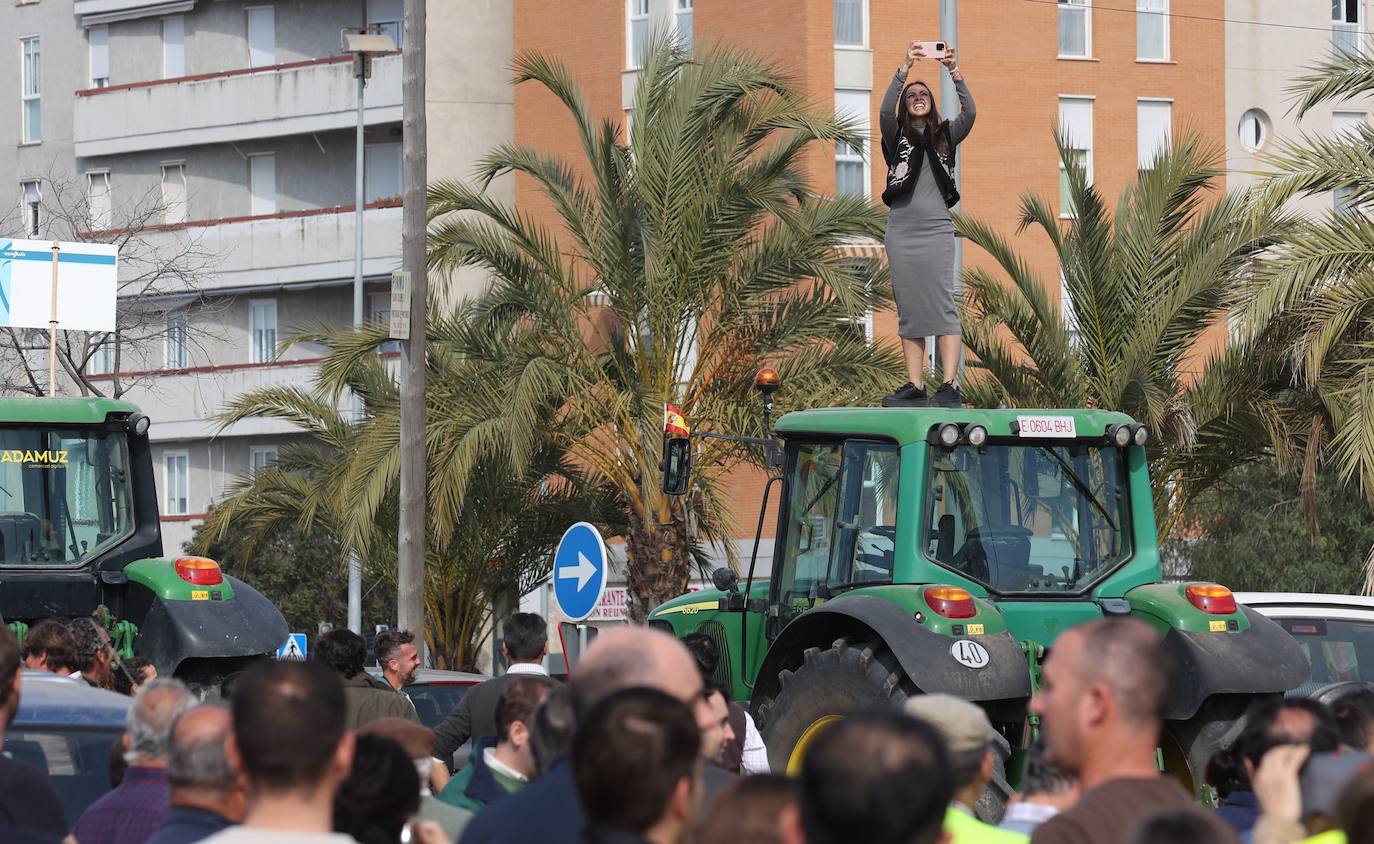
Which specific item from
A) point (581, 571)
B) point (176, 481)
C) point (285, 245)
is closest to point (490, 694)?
point (581, 571)

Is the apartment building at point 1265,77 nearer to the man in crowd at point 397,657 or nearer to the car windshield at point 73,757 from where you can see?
the man in crowd at point 397,657

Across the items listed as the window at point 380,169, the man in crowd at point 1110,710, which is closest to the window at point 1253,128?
the window at point 380,169

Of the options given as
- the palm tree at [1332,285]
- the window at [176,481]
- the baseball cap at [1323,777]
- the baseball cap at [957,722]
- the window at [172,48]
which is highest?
the window at [172,48]

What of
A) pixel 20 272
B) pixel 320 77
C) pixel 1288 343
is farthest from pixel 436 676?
pixel 320 77

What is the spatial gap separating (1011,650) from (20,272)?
29.1 ft

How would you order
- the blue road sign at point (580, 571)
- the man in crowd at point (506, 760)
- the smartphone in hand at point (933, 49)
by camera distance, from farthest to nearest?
the blue road sign at point (580, 571), the smartphone in hand at point (933, 49), the man in crowd at point (506, 760)

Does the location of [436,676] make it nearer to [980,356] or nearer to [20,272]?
[20,272]

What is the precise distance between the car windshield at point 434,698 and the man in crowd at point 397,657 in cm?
323

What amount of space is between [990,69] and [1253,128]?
6.12 m

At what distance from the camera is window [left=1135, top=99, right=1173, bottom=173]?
3975 centimetres

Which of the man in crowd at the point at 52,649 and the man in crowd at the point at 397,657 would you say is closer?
the man in crowd at the point at 52,649

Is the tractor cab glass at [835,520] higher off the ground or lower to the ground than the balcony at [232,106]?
lower

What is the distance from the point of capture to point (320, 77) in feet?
141

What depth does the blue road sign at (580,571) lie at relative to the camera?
14047mm
